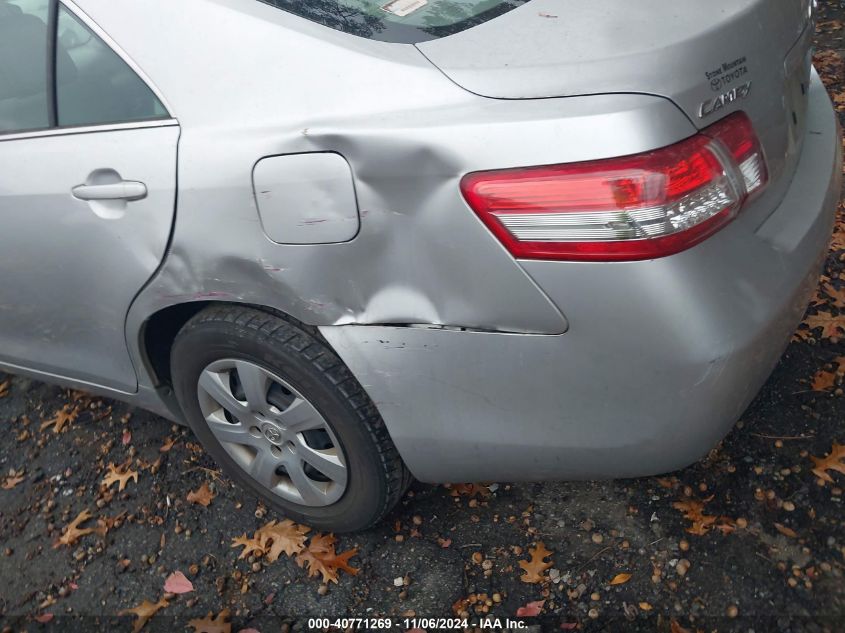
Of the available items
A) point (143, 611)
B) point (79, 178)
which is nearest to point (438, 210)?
point (79, 178)

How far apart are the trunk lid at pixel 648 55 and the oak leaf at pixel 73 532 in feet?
6.66

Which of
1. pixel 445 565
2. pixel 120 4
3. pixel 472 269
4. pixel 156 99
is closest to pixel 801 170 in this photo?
pixel 472 269

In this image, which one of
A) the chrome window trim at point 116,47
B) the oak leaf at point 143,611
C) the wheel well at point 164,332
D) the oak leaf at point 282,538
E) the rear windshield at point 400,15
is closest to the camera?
the rear windshield at point 400,15

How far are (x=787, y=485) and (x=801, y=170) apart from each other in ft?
3.10

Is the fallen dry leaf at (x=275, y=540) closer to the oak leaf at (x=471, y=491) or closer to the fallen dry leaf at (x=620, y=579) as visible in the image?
the oak leaf at (x=471, y=491)

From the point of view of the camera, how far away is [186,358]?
7.15ft

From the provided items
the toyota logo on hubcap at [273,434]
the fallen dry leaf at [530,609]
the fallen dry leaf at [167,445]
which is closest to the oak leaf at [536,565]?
the fallen dry leaf at [530,609]

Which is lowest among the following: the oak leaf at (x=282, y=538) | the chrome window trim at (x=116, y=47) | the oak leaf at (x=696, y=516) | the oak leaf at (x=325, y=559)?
the oak leaf at (x=282, y=538)

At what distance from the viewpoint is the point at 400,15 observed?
181 centimetres

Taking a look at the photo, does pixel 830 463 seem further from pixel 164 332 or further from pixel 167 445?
pixel 167 445

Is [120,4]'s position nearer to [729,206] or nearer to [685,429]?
[729,206]

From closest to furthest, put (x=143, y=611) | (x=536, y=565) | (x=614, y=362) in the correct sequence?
(x=614, y=362), (x=536, y=565), (x=143, y=611)

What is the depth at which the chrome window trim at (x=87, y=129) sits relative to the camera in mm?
1896

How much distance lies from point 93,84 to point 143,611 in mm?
1578
